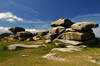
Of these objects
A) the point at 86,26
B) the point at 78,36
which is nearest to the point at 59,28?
the point at 78,36

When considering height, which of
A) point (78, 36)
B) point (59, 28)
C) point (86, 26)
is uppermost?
point (59, 28)

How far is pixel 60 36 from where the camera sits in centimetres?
5166

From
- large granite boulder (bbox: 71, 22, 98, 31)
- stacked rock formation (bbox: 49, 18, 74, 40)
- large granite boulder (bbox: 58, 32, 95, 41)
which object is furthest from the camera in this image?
stacked rock formation (bbox: 49, 18, 74, 40)

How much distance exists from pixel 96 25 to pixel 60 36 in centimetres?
1607

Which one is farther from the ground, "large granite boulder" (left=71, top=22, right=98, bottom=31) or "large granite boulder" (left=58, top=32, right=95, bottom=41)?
"large granite boulder" (left=71, top=22, right=98, bottom=31)

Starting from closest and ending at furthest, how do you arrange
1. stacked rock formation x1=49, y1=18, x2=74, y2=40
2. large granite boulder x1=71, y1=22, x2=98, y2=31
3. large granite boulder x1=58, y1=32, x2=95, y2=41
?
large granite boulder x1=58, y1=32, x2=95, y2=41
large granite boulder x1=71, y1=22, x2=98, y2=31
stacked rock formation x1=49, y1=18, x2=74, y2=40

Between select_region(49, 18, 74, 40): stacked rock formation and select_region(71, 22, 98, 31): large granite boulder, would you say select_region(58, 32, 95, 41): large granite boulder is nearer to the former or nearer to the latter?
select_region(71, 22, 98, 31): large granite boulder

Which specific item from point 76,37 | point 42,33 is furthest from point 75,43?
point 42,33

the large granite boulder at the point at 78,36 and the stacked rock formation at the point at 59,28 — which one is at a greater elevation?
the stacked rock formation at the point at 59,28

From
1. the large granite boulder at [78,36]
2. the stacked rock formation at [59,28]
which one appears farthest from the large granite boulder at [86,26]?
the stacked rock formation at [59,28]

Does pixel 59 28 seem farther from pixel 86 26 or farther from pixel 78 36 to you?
pixel 86 26

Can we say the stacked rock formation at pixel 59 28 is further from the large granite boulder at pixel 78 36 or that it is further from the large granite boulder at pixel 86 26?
the large granite boulder at pixel 86 26

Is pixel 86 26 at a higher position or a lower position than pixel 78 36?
higher

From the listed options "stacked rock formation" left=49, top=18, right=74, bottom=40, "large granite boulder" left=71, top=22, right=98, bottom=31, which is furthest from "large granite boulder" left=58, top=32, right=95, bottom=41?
"stacked rock formation" left=49, top=18, right=74, bottom=40
